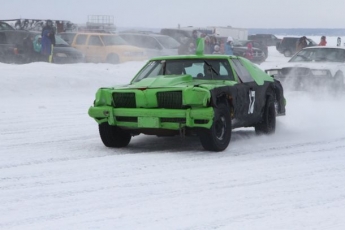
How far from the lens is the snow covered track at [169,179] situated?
567 cm

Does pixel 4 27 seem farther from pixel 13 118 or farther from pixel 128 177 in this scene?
pixel 128 177

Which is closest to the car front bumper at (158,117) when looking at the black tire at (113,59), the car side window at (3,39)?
the car side window at (3,39)

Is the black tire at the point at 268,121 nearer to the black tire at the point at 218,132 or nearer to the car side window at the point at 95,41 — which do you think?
the black tire at the point at 218,132

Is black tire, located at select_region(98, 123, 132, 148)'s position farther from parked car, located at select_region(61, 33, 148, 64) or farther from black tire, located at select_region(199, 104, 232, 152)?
parked car, located at select_region(61, 33, 148, 64)

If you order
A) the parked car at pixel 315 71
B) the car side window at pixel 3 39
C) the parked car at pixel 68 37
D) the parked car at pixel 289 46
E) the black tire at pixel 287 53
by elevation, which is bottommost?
the black tire at pixel 287 53

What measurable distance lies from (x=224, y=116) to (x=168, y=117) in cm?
74

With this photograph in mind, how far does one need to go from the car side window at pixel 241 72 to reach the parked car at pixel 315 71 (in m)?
7.32

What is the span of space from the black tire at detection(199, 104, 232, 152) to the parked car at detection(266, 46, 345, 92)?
8559 millimetres

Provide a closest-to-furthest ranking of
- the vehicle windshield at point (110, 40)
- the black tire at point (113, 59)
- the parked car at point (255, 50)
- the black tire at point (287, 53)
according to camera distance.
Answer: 1. the black tire at point (113, 59)
2. the vehicle windshield at point (110, 40)
3. the parked car at point (255, 50)
4. the black tire at point (287, 53)

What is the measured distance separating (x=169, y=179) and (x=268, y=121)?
370 cm

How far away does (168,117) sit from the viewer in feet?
28.5

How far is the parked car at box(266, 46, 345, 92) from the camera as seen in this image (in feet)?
56.4

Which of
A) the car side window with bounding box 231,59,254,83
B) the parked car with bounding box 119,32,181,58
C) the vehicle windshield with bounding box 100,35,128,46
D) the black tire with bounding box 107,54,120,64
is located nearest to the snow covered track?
the car side window with bounding box 231,59,254,83

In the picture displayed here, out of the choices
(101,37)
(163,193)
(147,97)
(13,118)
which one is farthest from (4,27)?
(163,193)
